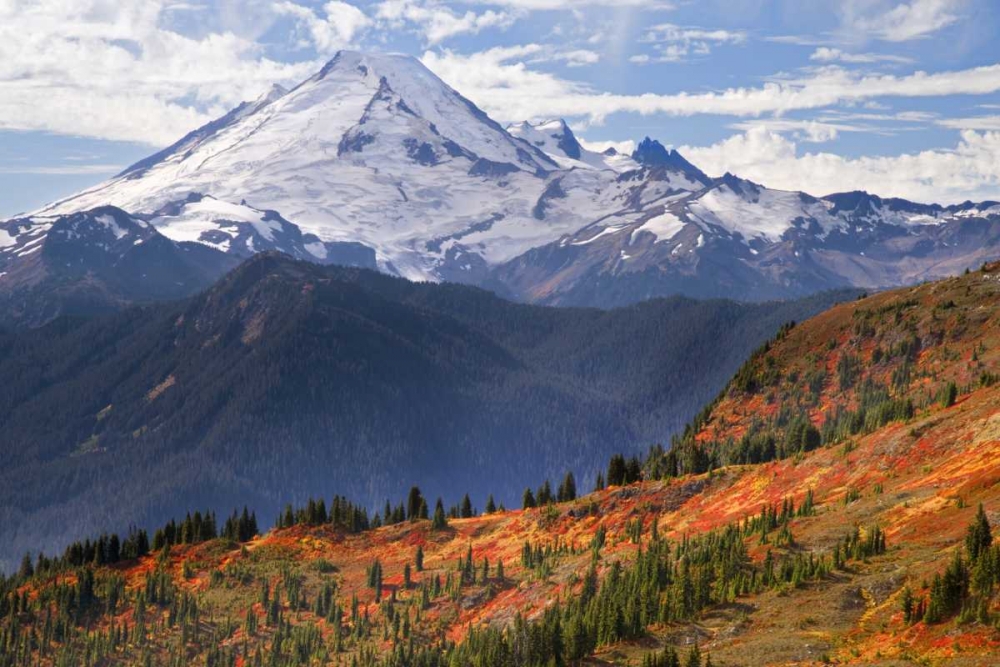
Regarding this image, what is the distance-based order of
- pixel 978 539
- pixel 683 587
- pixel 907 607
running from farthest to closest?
pixel 683 587, pixel 978 539, pixel 907 607

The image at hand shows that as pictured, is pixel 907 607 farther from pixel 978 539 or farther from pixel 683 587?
pixel 683 587

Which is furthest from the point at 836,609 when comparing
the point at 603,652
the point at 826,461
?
the point at 826,461

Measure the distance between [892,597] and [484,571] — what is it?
78632 millimetres

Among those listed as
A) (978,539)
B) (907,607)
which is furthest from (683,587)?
(978,539)

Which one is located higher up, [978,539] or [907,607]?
[978,539]

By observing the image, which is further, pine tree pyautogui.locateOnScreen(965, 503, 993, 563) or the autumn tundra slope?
the autumn tundra slope

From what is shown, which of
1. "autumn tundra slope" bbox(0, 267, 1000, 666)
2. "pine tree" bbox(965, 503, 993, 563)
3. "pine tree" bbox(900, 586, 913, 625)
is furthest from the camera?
"autumn tundra slope" bbox(0, 267, 1000, 666)

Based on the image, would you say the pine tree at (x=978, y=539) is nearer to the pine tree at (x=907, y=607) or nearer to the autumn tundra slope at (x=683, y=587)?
the autumn tundra slope at (x=683, y=587)

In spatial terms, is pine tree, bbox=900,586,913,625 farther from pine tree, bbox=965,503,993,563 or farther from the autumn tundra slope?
pine tree, bbox=965,503,993,563

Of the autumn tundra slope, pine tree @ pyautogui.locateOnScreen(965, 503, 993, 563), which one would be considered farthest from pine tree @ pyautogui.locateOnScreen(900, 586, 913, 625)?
pine tree @ pyautogui.locateOnScreen(965, 503, 993, 563)

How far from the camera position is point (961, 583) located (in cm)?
9569

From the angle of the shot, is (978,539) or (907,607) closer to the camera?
(907,607)

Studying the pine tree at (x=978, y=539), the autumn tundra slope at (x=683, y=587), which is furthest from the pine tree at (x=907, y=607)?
the pine tree at (x=978, y=539)

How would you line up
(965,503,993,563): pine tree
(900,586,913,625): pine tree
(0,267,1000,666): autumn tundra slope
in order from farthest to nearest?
(0,267,1000,666): autumn tundra slope → (900,586,913,625): pine tree → (965,503,993,563): pine tree
